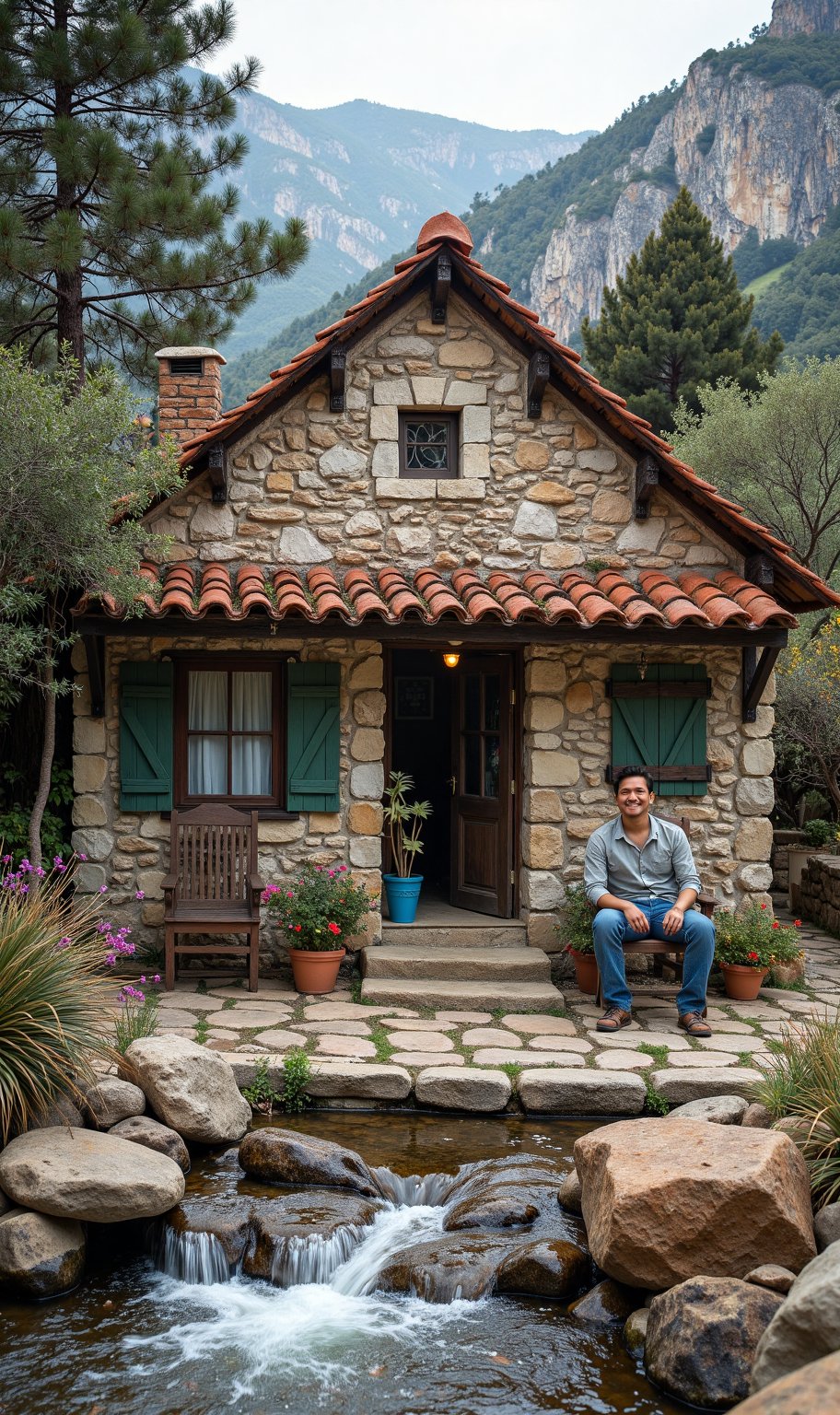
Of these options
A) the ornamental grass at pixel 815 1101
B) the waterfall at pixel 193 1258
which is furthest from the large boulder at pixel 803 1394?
the waterfall at pixel 193 1258

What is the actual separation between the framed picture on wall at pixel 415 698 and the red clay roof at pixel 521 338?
418cm

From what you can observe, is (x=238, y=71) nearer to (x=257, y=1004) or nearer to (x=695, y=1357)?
(x=257, y=1004)

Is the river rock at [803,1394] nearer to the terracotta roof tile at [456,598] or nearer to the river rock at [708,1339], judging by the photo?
the river rock at [708,1339]

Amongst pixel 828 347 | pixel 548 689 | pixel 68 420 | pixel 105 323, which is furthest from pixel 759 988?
pixel 828 347

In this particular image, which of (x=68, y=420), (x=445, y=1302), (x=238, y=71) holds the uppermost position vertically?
(x=238, y=71)

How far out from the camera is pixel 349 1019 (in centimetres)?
691

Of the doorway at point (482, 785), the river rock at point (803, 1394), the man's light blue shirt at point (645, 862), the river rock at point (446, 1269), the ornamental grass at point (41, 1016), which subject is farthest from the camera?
the doorway at point (482, 785)

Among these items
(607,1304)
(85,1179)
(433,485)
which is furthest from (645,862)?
(85,1179)

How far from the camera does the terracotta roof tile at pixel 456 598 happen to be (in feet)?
24.0

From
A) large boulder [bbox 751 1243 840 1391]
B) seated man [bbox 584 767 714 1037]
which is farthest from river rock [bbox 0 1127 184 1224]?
seated man [bbox 584 767 714 1037]

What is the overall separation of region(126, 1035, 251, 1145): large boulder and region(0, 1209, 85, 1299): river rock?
34.2 inches

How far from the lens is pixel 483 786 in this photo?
8.92 m

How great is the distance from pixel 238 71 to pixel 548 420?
5.82m

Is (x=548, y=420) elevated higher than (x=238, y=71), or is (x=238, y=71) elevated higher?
(x=238, y=71)
